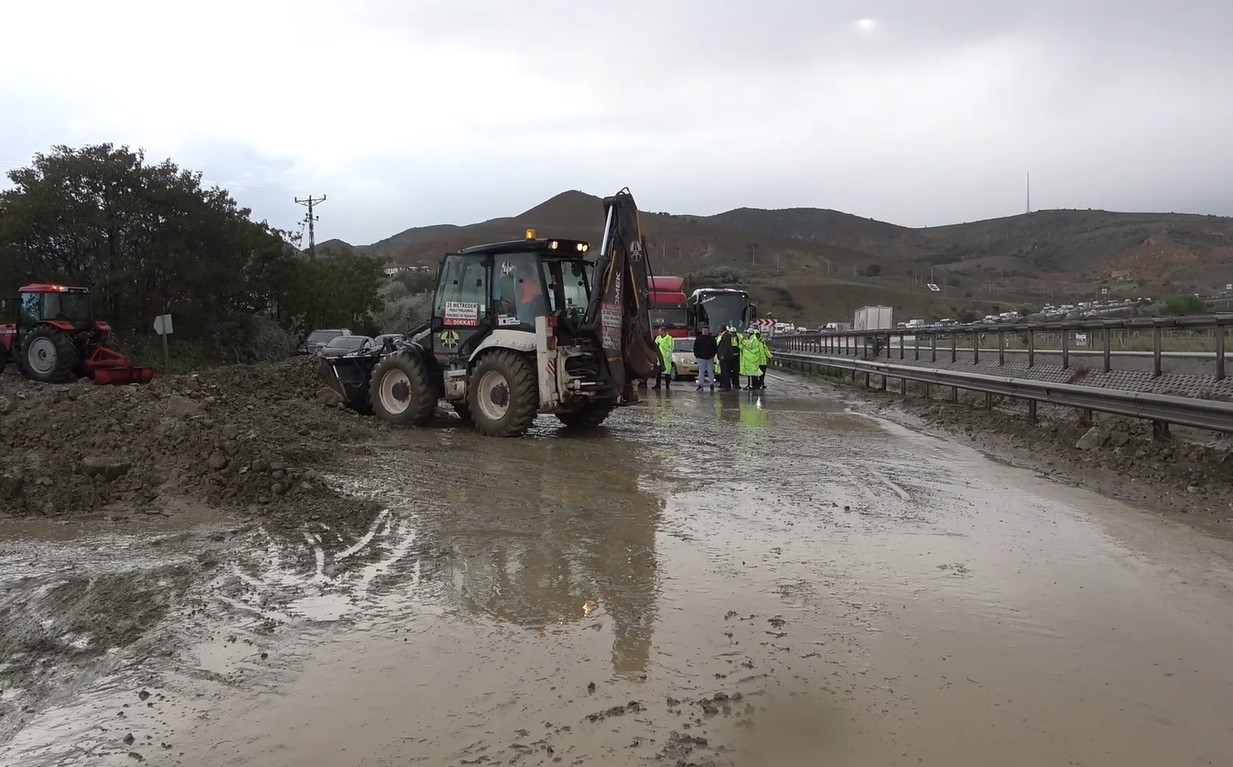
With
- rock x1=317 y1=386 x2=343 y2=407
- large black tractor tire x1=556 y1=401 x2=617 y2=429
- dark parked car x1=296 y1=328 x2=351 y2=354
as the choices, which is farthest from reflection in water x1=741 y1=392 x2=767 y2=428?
dark parked car x1=296 y1=328 x2=351 y2=354

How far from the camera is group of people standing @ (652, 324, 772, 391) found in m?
22.6

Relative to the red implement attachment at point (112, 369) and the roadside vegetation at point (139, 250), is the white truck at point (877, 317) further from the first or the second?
the red implement attachment at point (112, 369)

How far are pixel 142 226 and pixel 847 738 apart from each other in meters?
35.0

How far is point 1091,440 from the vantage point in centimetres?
1065

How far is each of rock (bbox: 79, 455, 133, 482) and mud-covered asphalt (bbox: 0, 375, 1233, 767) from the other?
104cm

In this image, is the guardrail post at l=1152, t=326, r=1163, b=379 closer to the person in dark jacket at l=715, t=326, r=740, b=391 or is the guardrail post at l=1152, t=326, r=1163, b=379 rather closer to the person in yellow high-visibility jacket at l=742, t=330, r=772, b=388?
the person in yellow high-visibility jacket at l=742, t=330, r=772, b=388

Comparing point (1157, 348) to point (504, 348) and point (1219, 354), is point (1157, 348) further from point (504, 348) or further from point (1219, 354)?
point (504, 348)

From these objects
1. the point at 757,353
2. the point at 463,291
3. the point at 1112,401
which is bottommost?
the point at 1112,401

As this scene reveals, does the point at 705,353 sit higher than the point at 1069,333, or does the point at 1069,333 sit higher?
the point at 1069,333

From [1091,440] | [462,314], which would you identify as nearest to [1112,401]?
[1091,440]

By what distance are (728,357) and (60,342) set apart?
14.9 m

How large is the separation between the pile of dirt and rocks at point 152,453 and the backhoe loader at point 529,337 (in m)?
1.71

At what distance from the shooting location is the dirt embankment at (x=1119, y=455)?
8094 millimetres

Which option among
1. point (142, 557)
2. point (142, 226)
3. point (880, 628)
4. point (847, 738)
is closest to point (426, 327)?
point (142, 557)
